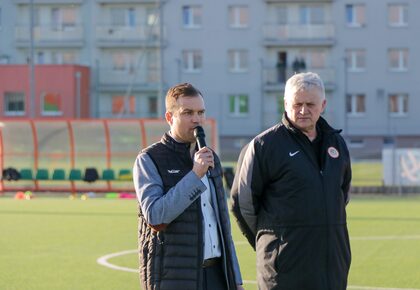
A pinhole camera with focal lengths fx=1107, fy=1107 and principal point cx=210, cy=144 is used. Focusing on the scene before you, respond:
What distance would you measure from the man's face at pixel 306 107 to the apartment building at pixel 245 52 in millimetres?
53493

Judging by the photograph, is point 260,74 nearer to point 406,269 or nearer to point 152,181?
point 406,269

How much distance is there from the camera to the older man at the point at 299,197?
6.63 m

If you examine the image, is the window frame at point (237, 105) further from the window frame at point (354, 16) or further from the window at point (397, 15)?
the window at point (397, 15)

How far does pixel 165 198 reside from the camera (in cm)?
647

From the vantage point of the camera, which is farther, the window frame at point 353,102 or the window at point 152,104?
the window at point 152,104

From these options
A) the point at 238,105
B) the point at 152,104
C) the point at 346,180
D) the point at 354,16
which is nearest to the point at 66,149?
the point at 238,105

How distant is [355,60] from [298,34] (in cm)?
352

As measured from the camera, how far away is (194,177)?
21.1ft

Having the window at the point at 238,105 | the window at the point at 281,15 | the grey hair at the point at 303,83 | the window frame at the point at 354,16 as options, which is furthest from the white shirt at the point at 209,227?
the window at the point at 281,15

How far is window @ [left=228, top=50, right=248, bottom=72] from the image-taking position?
62750 millimetres

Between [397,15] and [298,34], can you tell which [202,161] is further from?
[397,15]

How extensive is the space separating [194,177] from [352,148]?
52373mm

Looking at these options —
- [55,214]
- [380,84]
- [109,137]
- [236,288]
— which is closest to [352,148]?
[380,84]

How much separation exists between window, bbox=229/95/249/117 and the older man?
182 ft
